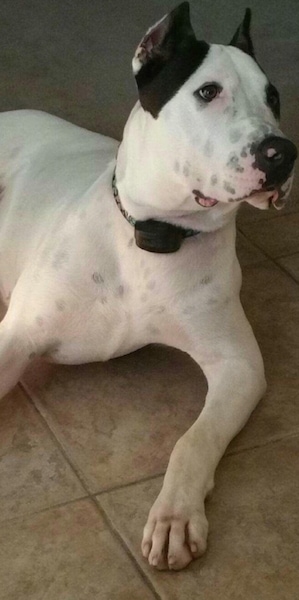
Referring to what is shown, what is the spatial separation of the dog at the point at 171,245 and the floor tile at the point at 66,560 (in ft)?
0.18

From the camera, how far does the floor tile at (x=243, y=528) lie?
Answer: 4.33ft

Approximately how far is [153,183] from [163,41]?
0.23 metres

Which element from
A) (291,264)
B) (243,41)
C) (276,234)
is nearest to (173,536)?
(243,41)

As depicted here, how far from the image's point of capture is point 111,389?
68.4 inches

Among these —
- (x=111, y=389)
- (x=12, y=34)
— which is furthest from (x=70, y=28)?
(x=111, y=389)

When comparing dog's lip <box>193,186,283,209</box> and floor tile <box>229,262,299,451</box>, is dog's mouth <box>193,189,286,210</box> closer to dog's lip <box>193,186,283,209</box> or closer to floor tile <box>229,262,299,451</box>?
dog's lip <box>193,186,283,209</box>

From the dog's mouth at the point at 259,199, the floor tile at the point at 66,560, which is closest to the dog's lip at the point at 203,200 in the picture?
the dog's mouth at the point at 259,199

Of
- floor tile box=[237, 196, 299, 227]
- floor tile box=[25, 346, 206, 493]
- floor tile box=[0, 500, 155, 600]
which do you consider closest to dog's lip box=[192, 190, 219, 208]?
floor tile box=[25, 346, 206, 493]

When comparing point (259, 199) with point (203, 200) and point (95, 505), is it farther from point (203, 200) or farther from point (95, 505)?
point (95, 505)

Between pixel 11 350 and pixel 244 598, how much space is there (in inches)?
24.3

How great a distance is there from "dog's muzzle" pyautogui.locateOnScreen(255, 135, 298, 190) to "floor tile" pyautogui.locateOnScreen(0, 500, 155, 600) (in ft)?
1.99

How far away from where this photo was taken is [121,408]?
169 centimetres

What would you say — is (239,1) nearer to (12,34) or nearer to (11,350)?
(12,34)

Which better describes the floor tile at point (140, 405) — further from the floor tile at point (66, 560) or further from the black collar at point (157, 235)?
the black collar at point (157, 235)
